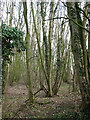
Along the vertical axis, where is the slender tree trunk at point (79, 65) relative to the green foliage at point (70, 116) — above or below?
above

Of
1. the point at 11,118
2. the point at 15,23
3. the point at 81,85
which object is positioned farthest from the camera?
the point at 15,23

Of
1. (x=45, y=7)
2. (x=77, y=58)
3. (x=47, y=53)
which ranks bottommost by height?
(x=77, y=58)

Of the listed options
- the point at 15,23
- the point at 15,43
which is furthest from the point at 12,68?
the point at 15,43

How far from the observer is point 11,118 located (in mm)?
4355

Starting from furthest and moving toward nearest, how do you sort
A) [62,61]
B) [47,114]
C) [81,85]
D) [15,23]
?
1. [15,23]
2. [62,61]
3. [47,114]
4. [81,85]

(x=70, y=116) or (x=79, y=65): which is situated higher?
(x=79, y=65)

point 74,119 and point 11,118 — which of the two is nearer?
point 74,119

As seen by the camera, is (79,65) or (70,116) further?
(70,116)

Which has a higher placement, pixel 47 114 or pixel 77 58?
pixel 77 58

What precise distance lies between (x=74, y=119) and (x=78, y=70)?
4.89 ft

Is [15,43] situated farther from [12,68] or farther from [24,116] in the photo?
[12,68]

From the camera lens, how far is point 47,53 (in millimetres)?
7715

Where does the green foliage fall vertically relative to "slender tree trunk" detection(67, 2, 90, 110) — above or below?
below

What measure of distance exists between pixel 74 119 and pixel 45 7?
684cm
